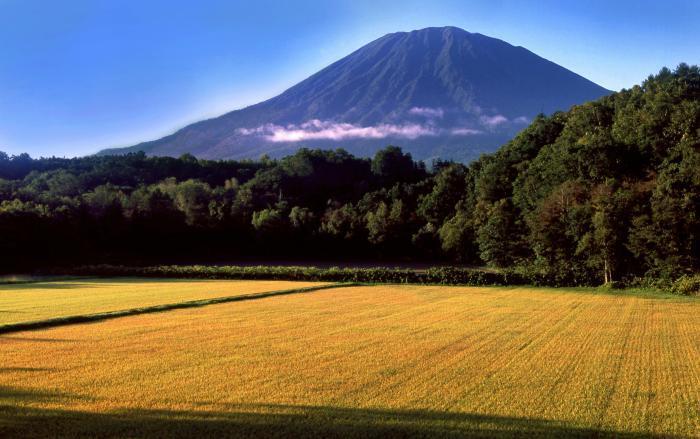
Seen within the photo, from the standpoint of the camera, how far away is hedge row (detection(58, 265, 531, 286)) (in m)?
47.2

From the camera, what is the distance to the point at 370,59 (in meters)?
191

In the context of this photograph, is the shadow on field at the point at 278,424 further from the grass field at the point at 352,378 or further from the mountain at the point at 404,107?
the mountain at the point at 404,107

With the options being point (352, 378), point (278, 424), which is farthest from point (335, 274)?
point (278, 424)

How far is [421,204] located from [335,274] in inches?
1324

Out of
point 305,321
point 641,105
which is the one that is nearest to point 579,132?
point 641,105

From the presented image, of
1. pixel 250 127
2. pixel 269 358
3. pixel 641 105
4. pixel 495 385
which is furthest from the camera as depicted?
pixel 250 127

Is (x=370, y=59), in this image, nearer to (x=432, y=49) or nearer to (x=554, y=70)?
(x=432, y=49)

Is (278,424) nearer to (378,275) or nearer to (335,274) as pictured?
(378,275)

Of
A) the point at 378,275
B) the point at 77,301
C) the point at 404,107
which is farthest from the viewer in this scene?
the point at 404,107

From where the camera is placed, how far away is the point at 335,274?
50344 millimetres

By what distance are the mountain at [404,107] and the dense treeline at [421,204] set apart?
5853cm

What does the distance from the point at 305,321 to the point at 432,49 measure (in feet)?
611

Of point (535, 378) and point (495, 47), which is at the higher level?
point (495, 47)

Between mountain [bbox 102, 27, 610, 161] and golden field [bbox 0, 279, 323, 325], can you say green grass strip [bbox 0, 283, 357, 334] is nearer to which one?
golden field [bbox 0, 279, 323, 325]
